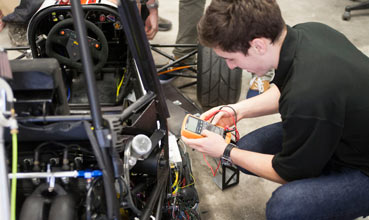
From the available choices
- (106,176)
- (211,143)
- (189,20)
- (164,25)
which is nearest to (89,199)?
(106,176)

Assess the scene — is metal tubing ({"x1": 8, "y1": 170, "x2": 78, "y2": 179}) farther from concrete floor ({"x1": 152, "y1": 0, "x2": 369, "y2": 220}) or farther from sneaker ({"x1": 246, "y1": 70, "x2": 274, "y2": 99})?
sneaker ({"x1": 246, "y1": 70, "x2": 274, "y2": 99})

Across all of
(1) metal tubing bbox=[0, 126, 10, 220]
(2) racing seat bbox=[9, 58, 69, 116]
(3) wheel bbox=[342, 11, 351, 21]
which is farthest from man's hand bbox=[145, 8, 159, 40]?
(3) wheel bbox=[342, 11, 351, 21]

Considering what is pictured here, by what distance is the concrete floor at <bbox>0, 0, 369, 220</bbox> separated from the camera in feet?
6.77

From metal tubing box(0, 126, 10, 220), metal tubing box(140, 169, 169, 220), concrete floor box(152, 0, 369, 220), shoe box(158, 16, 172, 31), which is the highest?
metal tubing box(0, 126, 10, 220)

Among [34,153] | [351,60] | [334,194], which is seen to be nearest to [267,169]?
[334,194]

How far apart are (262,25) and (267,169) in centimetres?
60

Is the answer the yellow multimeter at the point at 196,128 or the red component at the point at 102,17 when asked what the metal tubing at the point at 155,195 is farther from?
the red component at the point at 102,17

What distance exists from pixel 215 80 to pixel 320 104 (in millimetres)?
1405

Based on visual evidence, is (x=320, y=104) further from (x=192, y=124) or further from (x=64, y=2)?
(x=64, y=2)

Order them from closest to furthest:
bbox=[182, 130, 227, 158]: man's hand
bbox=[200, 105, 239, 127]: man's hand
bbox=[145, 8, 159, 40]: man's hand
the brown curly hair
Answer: the brown curly hair → bbox=[182, 130, 227, 158]: man's hand → bbox=[200, 105, 239, 127]: man's hand → bbox=[145, 8, 159, 40]: man's hand

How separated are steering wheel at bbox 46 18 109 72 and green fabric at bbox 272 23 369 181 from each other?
1.22 m

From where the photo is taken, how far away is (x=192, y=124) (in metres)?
1.68

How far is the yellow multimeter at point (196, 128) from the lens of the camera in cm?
165

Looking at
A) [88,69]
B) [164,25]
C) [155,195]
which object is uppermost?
[88,69]
